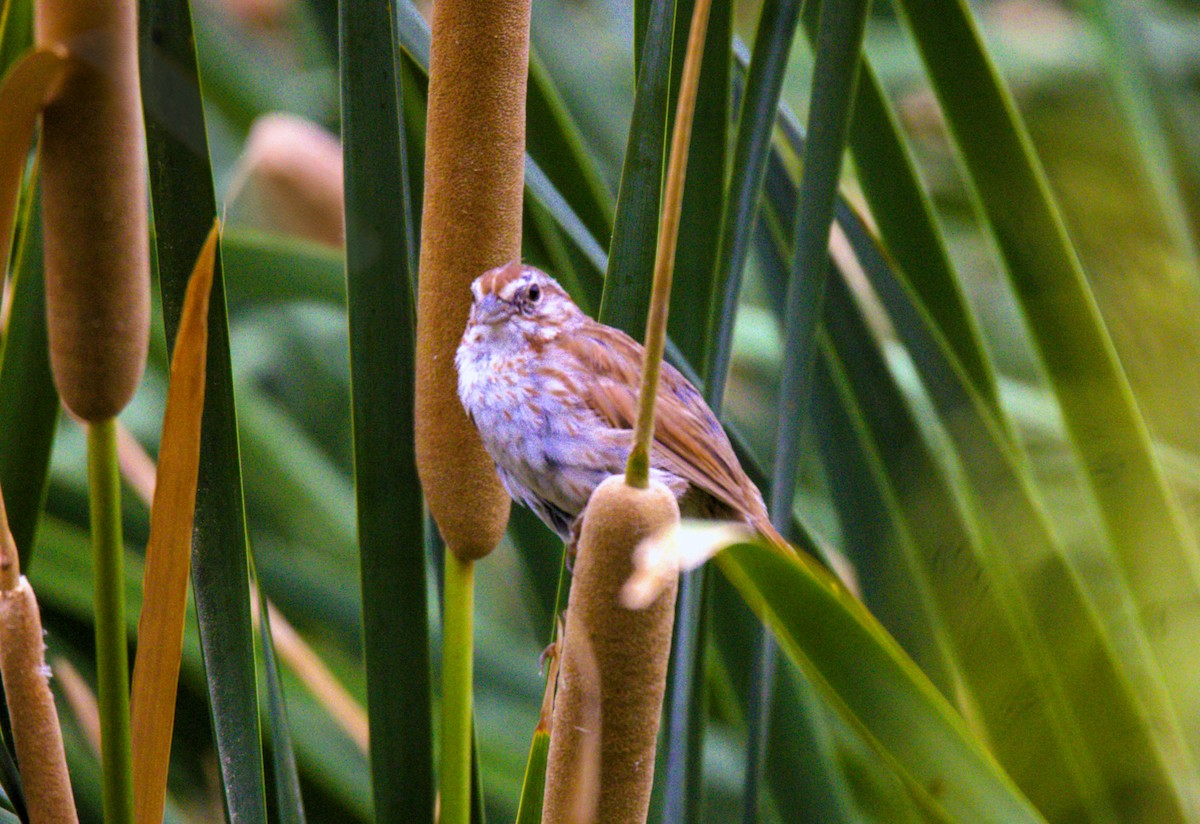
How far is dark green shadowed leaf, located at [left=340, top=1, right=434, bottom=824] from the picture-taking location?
765 millimetres

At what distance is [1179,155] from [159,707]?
1.05 meters

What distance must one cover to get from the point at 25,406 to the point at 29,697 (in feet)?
0.85

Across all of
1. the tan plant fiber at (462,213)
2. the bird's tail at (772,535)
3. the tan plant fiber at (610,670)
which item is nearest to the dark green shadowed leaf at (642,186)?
the tan plant fiber at (462,213)

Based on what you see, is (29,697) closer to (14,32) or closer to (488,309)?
(14,32)

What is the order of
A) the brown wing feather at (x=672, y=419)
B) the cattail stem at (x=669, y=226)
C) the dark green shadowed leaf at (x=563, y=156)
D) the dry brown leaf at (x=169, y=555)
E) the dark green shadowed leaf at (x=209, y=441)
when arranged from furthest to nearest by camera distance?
the brown wing feather at (x=672, y=419) → the dark green shadowed leaf at (x=563, y=156) → the dark green shadowed leaf at (x=209, y=441) → the dry brown leaf at (x=169, y=555) → the cattail stem at (x=669, y=226)

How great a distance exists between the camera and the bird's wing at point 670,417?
1064 millimetres

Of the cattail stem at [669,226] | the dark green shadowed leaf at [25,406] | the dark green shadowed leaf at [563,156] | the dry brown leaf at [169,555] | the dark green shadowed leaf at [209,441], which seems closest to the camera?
the cattail stem at [669,226]

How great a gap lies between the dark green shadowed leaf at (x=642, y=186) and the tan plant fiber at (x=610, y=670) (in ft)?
0.96

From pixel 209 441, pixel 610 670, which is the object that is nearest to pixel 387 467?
pixel 209 441

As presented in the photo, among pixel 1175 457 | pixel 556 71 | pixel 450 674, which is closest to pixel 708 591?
pixel 450 674

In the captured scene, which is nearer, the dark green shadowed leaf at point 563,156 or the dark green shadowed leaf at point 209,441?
the dark green shadowed leaf at point 209,441

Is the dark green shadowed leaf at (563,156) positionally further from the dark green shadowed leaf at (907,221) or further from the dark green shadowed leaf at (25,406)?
the dark green shadowed leaf at (25,406)

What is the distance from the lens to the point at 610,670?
52 cm

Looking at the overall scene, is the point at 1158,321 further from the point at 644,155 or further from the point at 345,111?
the point at 345,111
